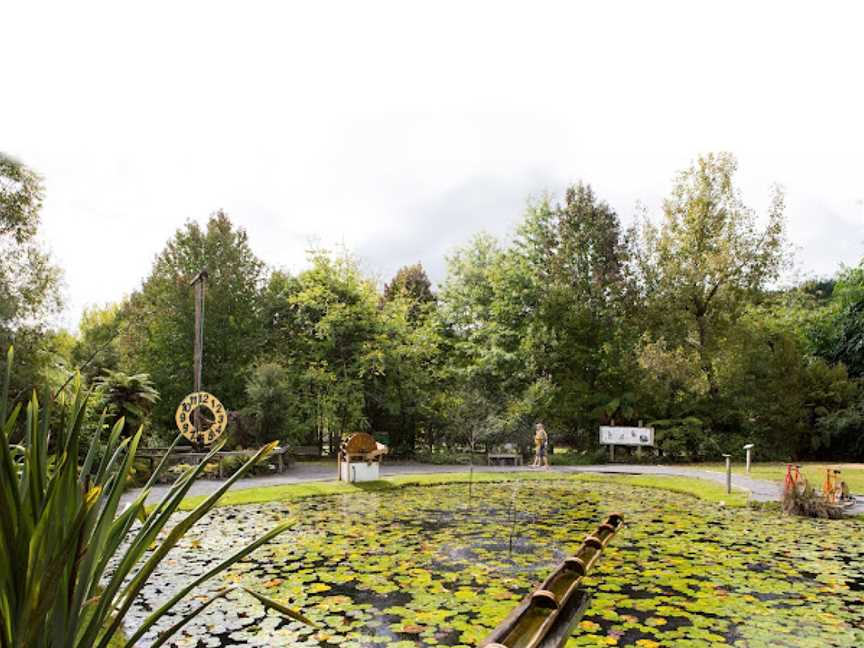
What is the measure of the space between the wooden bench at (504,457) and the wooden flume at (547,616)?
1674cm

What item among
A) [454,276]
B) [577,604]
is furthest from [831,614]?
[454,276]

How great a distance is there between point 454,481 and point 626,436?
9411 mm

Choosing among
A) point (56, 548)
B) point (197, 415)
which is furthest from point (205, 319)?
point (56, 548)

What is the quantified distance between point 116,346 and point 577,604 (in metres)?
31.2

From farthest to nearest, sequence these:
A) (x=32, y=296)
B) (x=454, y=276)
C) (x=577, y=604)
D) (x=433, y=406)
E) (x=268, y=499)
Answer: (x=454, y=276) → (x=433, y=406) → (x=32, y=296) → (x=268, y=499) → (x=577, y=604)

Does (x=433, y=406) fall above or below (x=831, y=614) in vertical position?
above

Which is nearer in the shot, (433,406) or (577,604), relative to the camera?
(577,604)

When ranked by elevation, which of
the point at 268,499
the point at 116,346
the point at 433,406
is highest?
the point at 116,346

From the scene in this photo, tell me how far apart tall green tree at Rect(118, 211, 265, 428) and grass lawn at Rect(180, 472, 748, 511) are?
12.7 meters

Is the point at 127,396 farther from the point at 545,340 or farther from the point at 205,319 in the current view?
the point at 545,340

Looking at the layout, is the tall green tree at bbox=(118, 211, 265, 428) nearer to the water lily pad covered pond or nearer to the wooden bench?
the wooden bench

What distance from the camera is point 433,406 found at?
2539cm

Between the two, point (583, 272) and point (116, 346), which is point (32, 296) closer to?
point (116, 346)

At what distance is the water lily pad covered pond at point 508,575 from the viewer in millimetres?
5059
